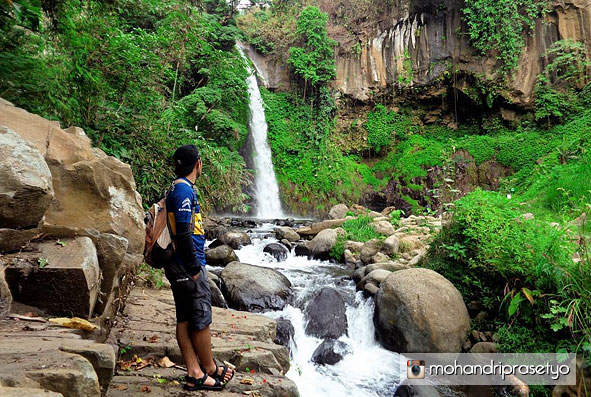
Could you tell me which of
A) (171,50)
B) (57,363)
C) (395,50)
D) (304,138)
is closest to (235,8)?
(304,138)

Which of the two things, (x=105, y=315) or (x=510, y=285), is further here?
(x=510, y=285)

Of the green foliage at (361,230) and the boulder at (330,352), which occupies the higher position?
the green foliage at (361,230)

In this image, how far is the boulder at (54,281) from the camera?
2.55 meters

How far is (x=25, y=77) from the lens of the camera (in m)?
4.11

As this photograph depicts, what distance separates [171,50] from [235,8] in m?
15.6

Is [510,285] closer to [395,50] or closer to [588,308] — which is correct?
[588,308]

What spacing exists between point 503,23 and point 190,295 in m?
22.5

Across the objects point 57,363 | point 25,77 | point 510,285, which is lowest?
point 510,285

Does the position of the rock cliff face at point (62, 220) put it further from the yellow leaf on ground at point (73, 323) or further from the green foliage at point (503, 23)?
the green foliage at point (503, 23)

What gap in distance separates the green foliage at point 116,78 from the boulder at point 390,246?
4.22 metres

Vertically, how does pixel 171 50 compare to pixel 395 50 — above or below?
below

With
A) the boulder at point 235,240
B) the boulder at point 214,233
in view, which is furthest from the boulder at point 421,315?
the boulder at point 214,233

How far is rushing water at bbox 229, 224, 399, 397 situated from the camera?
4.89m

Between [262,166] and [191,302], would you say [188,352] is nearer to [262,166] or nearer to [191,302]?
[191,302]
